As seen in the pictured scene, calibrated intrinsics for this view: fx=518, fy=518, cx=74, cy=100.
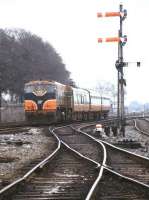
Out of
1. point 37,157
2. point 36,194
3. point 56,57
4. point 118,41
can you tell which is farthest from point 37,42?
point 36,194

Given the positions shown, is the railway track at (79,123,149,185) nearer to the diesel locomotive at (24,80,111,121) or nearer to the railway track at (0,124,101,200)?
the railway track at (0,124,101,200)

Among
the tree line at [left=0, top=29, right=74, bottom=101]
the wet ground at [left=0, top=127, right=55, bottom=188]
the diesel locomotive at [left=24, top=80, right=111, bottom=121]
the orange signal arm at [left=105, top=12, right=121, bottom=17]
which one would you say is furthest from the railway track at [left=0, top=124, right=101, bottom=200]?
the tree line at [left=0, top=29, right=74, bottom=101]

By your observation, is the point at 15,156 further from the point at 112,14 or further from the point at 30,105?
the point at 30,105

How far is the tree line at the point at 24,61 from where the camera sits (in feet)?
259

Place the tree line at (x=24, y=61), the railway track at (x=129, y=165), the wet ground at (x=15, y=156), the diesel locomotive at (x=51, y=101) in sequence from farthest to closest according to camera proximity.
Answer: the tree line at (x=24, y=61)
the diesel locomotive at (x=51, y=101)
the wet ground at (x=15, y=156)
the railway track at (x=129, y=165)

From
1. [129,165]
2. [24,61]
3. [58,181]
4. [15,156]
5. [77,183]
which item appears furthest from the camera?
[24,61]

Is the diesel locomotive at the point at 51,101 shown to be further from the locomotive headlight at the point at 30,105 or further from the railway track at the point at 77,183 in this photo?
the railway track at the point at 77,183

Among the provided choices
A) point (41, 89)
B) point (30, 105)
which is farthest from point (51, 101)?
point (30, 105)

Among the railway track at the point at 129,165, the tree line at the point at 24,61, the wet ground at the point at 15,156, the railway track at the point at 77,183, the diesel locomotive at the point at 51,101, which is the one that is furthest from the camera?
the tree line at the point at 24,61

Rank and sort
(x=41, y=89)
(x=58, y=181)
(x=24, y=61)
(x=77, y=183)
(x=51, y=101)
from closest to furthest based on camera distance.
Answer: (x=77, y=183) → (x=58, y=181) → (x=51, y=101) → (x=41, y=89) → (x=24, y=61)

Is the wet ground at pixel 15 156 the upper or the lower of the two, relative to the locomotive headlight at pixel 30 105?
lower

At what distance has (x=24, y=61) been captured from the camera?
83.7m

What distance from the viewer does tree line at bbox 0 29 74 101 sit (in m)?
78.9

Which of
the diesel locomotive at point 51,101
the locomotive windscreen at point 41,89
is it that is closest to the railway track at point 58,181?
the diesel locomotive at point 51,101
